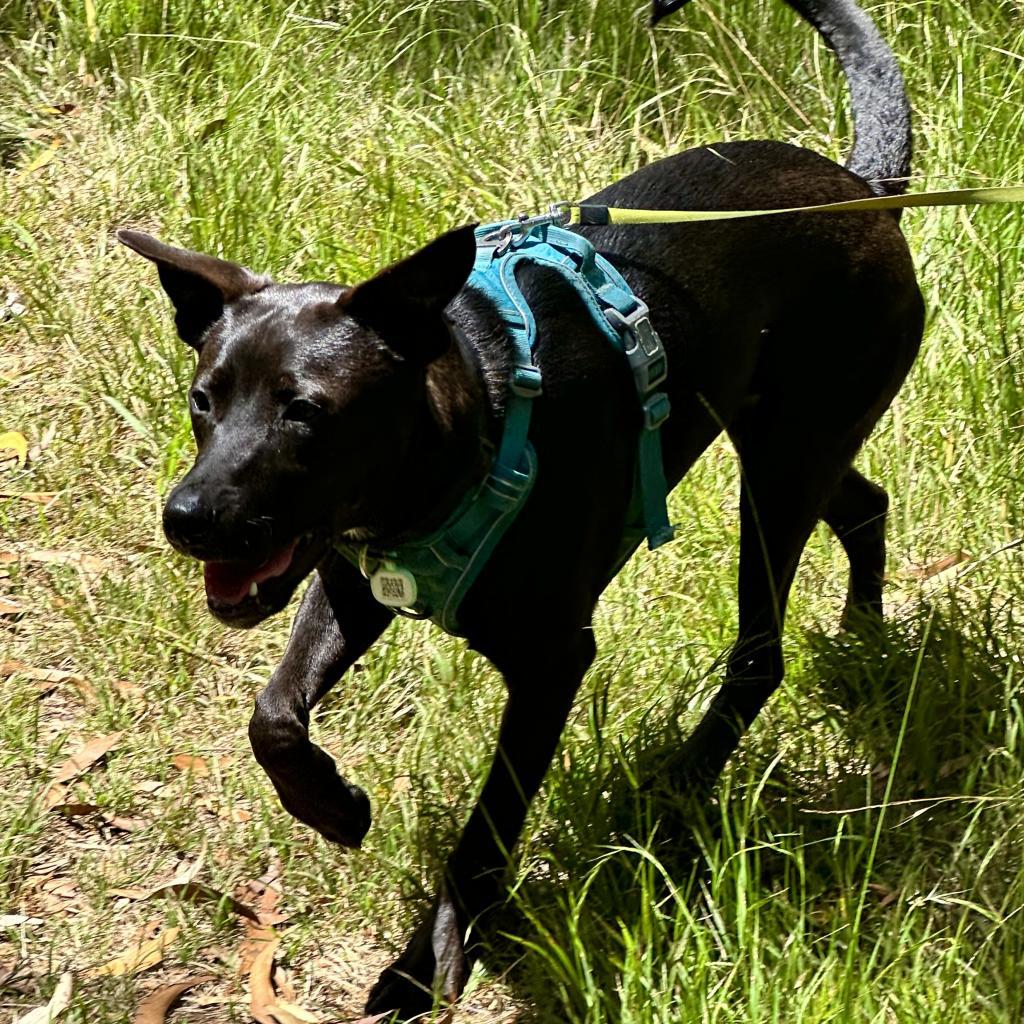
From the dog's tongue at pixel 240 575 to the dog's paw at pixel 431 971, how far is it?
2.48ft

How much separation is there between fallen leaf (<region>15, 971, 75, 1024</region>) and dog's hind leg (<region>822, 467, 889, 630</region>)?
191cm

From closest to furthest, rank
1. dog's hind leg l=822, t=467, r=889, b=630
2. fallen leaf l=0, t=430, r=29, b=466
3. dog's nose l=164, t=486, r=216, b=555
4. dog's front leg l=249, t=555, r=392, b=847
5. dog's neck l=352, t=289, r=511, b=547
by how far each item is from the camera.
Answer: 1. dog's nose l=164, t=486, r=216, b=555
2. dog's neck l=352, t=289, r=511, b=547
3. dog's front leg l=249, t=555, r=392, b=847
4. dog's hind leg l=822, t=467, r=889, b=630
5. fallen leaf l=0, t=430, r=29, b=466

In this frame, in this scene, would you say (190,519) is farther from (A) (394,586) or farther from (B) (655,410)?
(B) (655,410)

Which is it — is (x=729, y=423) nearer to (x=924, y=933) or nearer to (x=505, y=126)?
(x=924, y=933)

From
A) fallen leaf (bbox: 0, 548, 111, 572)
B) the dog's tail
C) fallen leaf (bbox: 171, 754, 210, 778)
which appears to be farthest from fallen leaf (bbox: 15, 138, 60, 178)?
the dog's tail

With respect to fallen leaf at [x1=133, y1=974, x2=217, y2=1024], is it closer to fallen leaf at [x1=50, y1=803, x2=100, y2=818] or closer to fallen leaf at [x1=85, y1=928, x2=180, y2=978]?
fallen leaf at [x1=85, y1=928, x2=180, y2=978]

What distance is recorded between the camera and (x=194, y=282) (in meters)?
2.90

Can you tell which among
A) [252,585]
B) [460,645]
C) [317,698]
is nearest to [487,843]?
[317,698]

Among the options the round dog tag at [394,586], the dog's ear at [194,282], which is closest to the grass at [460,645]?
the round dog tag at [394,586]

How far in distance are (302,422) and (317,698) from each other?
67cm

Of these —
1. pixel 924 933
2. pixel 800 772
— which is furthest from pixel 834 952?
pixel 800 772

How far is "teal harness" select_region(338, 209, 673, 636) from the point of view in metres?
2.82

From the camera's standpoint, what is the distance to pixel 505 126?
5211 mm

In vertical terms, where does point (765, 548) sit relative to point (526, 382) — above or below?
below
